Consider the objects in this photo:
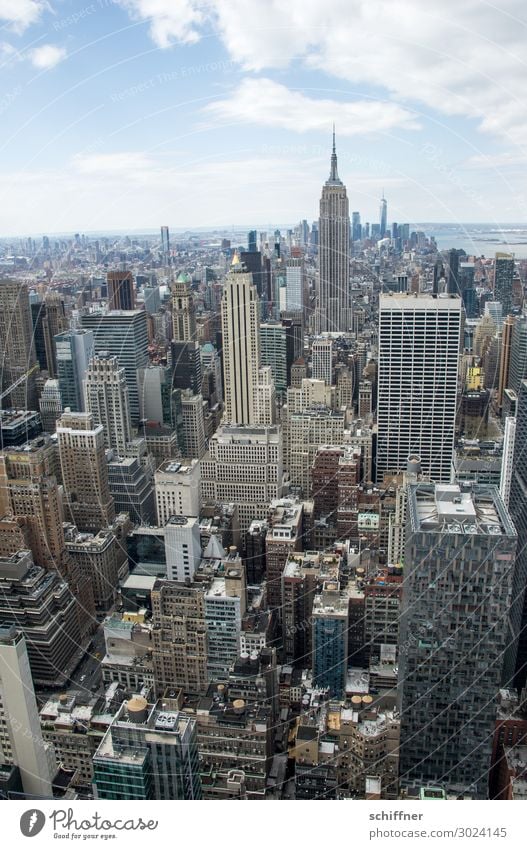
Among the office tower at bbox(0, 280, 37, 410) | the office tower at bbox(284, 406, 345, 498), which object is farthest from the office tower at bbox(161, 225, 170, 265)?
the office tower at bbox(284, 406, 345, 498)

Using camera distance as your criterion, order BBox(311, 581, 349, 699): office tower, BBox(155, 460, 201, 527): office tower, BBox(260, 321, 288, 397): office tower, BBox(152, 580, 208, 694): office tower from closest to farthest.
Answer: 1. BBox(152, 580, 208, 694): office tower
2. BBox(311, 581, 349, 699): office tower
3. BBox(155, 460, 201, 527): office tower
4. BBox(260, 321, 288, 397): office tower

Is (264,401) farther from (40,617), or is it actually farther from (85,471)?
(40,617)

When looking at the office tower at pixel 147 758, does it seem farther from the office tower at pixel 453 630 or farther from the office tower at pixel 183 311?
the office tower at pixel 183 311

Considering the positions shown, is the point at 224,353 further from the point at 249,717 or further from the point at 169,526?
the point at 249,717

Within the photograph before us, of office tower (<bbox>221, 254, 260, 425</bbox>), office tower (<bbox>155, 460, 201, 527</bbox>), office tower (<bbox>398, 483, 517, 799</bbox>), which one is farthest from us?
office tower (<bbox>221, 254, 260, 425</bbox>)

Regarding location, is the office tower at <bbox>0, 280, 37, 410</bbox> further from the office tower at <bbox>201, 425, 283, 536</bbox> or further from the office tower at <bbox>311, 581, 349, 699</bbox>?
the office tower at <bbox>311, 581, 349, 699</bbox>

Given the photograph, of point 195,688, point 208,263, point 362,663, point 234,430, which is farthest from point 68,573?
point 208,263

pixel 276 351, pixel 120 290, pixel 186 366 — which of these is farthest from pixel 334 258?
pixel 276 351
